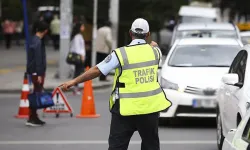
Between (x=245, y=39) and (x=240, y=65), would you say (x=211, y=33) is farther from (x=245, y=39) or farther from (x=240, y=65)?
(x=240, y=65)

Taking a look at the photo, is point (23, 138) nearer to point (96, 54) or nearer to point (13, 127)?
point (13, 127)

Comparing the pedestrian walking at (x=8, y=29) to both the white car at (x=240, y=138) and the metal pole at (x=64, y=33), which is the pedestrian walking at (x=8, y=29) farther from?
the white car at (x=240, y=138)

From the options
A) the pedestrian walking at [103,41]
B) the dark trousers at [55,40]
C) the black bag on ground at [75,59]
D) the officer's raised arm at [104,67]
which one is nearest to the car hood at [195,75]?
the officer's raised arm at [104,67]

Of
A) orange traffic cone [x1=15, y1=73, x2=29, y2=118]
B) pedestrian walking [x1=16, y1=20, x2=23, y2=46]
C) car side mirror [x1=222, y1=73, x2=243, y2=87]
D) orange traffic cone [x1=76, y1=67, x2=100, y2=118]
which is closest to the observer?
car side mirror [x1=222, y1=73, x2=243, y2=87]

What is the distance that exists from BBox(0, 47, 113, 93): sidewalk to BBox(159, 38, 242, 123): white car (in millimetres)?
6370

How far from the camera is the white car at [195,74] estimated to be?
42.9 ft

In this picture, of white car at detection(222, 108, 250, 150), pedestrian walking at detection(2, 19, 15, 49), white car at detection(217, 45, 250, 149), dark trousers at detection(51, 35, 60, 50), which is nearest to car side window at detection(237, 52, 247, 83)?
white car at detection(217, 45, 250, 149)

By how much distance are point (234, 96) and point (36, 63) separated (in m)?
4.62

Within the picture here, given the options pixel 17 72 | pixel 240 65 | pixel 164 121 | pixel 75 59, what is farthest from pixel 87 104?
pixel 17 72

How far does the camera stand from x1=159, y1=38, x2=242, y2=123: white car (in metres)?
13.1

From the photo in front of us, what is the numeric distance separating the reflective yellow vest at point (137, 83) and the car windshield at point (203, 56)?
6.60 m

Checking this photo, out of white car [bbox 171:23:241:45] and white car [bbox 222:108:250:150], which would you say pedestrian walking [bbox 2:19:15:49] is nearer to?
white car [bbox 171:23:241:45]

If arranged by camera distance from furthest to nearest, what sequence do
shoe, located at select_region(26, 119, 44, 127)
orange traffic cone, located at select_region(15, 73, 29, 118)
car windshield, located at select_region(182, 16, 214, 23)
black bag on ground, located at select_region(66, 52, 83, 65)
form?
car windshield, located at select_region(182, 16, 214, 23)
black bag on ground, located at select_region(66, 52, 83, 65)
orange traffic cone, located at select_region(15, 73, 29, 118)
shoe, located at select_region(26, 119, 44, 127)

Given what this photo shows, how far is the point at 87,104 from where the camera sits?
1484cm
